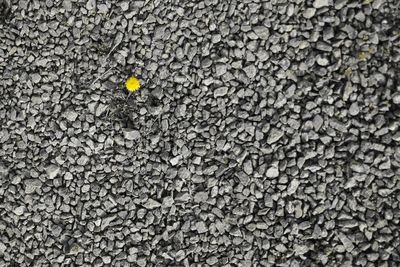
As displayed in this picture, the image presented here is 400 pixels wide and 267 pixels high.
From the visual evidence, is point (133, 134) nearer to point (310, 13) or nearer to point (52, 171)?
point (52, 171)

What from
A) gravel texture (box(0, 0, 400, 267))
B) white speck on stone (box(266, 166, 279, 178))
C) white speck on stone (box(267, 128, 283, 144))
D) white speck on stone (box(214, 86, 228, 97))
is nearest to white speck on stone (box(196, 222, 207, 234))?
gravel texture (box(0, 0, 400, 267))

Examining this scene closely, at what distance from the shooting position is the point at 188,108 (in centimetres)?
363

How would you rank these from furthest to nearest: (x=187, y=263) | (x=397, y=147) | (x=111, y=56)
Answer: (x=111, y=56)
(x=187, y=263)
(x=397, y=147)

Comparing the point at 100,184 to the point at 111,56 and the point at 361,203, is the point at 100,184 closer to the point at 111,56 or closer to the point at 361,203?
the point at 111,56

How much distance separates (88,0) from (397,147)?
2.64m

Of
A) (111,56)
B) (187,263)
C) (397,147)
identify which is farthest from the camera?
(111,56)

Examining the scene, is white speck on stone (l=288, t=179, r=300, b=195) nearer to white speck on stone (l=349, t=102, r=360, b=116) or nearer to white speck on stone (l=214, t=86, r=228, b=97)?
white speck on stone (l=349, t=102, r=360, b=116)

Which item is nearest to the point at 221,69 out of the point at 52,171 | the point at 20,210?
the point at 52,171

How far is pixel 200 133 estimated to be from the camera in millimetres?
3586

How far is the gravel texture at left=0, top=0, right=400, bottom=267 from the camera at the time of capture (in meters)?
3.36

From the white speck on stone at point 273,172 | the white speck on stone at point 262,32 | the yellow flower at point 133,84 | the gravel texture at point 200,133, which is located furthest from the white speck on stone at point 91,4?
the white speck on stone at point 273,172

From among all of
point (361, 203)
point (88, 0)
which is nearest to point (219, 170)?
point (361, 203)

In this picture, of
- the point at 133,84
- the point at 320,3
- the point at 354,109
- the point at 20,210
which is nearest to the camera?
the point at 354,109

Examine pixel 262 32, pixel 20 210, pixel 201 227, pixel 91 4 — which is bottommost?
pixel 201 227
